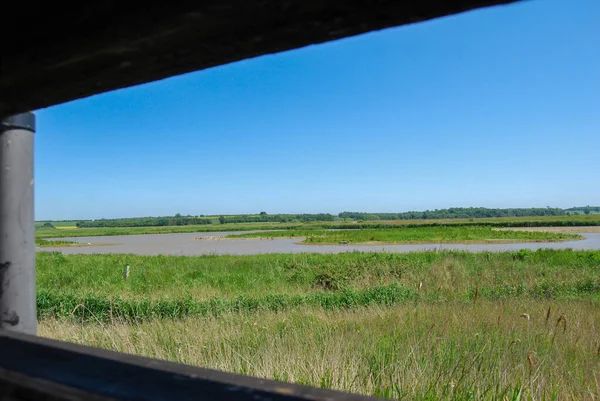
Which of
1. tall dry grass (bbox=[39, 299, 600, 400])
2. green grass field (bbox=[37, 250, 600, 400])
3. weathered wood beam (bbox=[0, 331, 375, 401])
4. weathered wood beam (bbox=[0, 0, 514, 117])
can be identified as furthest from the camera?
green grass field (bbox=[37, 250, 600, 400])

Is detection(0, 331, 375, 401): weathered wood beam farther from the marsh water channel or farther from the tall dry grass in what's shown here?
the marsh water channel

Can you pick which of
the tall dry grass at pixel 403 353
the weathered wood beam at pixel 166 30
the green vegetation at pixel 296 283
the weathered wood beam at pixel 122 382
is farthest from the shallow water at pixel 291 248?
the weathered wood beam at pixel 166 30

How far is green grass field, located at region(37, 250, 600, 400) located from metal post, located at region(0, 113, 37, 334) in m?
2.02

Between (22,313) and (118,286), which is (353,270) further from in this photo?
(22,313)

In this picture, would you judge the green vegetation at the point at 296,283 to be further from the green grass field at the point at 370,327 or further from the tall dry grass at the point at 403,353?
the tall dry grass at the point at 403,353

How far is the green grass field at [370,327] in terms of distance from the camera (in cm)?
337

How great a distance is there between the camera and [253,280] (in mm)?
15359

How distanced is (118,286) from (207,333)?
959 cm

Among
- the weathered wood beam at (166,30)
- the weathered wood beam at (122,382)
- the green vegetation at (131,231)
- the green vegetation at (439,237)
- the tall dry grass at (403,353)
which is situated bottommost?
the green vegetation at (131,231)

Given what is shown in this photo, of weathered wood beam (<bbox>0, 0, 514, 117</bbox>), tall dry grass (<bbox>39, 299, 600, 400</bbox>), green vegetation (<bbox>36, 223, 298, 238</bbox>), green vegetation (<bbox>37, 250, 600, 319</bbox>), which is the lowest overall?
green vegetation (<bbox>36, 223, 298, 238</bbox>)

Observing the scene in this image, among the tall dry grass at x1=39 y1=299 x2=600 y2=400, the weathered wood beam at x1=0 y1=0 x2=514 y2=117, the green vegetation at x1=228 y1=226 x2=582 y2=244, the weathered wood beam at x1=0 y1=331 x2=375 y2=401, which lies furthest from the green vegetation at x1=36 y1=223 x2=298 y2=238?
the weathered wood beam at x1=0 y1=0 x2=514 y2=117

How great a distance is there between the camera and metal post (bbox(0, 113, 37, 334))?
1.69 metres

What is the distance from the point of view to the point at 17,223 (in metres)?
1.74

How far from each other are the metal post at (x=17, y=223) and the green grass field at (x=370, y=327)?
202 centimetres
